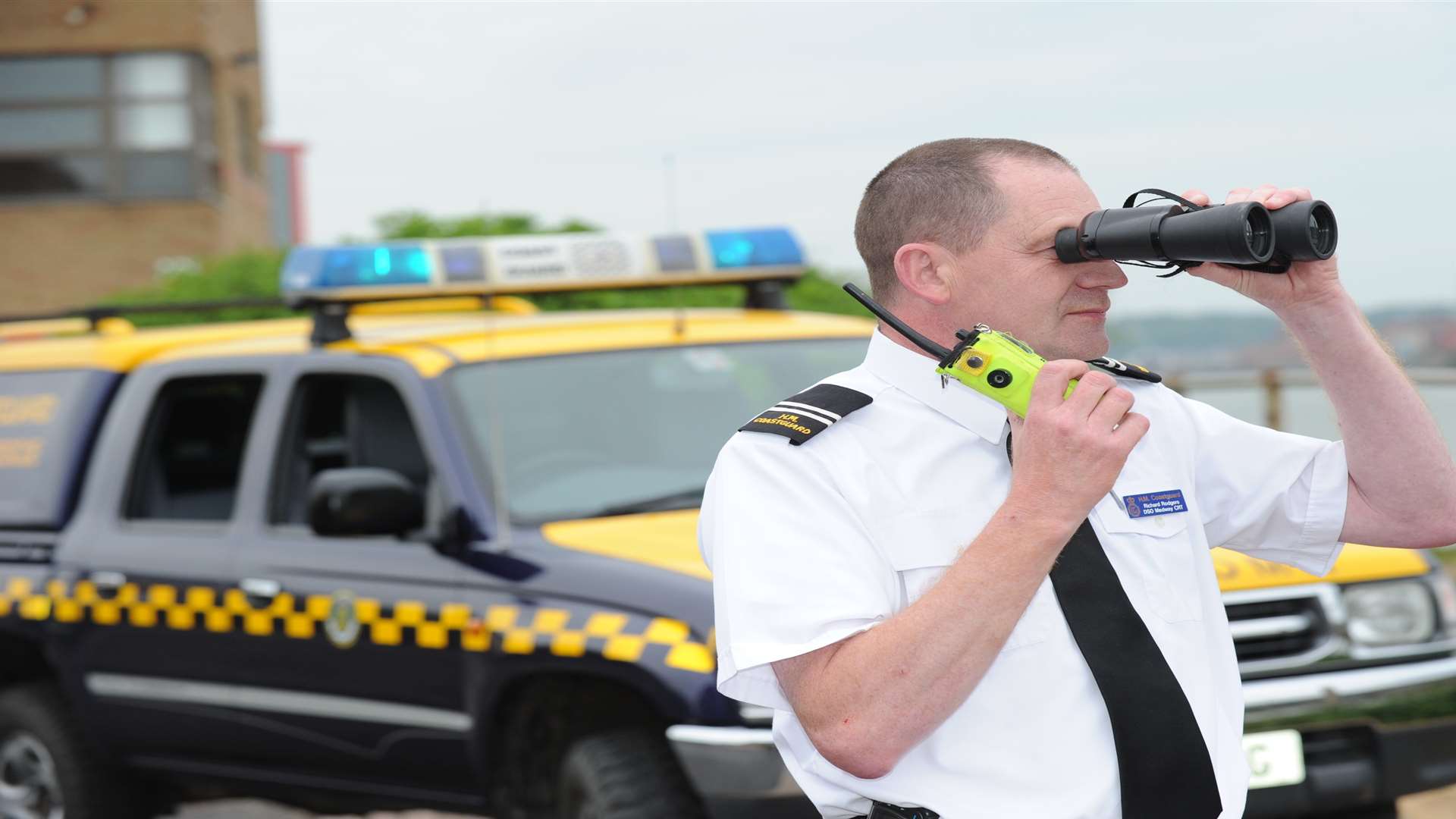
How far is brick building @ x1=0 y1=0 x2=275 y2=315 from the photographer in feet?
77.2

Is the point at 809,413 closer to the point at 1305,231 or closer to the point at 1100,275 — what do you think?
the point at 1100,275

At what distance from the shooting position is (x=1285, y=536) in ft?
8.00

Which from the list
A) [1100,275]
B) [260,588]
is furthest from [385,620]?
[1100,275]

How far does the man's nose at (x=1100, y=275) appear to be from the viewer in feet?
7.13

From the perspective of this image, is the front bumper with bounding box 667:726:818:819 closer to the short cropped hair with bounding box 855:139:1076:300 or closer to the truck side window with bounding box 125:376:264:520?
the short cropped hair with bounding box 855:139:1076:300

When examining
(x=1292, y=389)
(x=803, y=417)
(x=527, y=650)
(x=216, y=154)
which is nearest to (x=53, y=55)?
(x=216, y=154)

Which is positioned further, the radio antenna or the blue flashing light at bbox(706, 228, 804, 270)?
the blue flashing light at bbox(706, 228, 804, 270)

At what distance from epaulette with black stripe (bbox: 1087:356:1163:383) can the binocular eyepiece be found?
311mm

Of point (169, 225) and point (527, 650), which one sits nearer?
point (527, 650)

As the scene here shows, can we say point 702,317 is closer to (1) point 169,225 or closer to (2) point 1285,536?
(2) point 1285,536

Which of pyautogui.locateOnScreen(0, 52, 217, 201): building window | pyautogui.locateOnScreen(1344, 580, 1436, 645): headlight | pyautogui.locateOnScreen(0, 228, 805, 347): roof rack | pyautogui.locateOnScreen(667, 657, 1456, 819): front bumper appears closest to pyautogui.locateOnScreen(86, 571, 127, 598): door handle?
Result: pyautogui.locateOnScreen(0, 228, 805, 347): roof rack

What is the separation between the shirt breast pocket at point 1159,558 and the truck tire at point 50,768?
408cm

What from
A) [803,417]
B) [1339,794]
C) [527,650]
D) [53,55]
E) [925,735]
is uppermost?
[53,55]

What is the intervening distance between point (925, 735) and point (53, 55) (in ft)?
78.8
